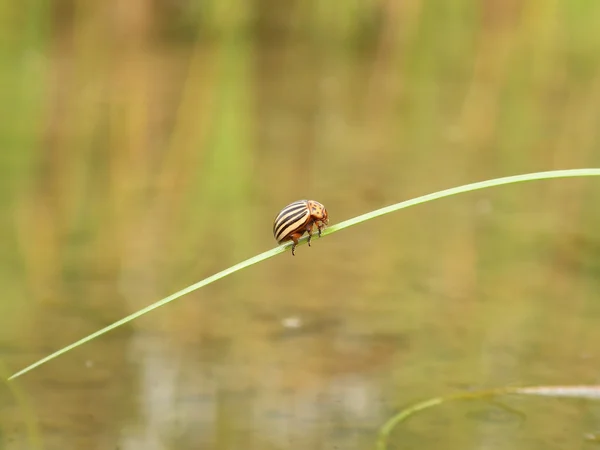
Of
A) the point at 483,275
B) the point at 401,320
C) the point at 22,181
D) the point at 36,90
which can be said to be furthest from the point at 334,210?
the point at 36,90

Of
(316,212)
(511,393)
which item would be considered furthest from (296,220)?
(511,393)

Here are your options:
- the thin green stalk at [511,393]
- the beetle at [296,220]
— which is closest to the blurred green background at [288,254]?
the thin green stalk at [511,393]

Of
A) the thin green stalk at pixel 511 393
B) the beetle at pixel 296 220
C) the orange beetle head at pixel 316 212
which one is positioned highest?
the orange beetle head at pixel 316 212

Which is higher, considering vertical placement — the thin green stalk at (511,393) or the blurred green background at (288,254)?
the blurred green background at (288,254)

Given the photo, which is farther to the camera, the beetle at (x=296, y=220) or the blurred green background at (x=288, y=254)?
the beetle at (x=296, y=220)

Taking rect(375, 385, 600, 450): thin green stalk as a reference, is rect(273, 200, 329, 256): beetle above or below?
above

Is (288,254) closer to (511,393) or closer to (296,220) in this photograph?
(296,220)

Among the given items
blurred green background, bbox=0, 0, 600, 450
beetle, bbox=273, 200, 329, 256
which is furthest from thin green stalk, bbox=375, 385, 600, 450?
beetle, bbox=273, 200, 329, 256

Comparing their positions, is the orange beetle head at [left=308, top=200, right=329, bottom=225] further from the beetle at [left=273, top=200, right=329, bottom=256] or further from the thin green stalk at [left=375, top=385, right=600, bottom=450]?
the thin green stalk at [left=375, top=385, right=600, bottom=450]

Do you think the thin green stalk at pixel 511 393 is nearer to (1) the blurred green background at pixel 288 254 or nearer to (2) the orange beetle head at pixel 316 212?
(1) the blurred green background at pixel 288 254
